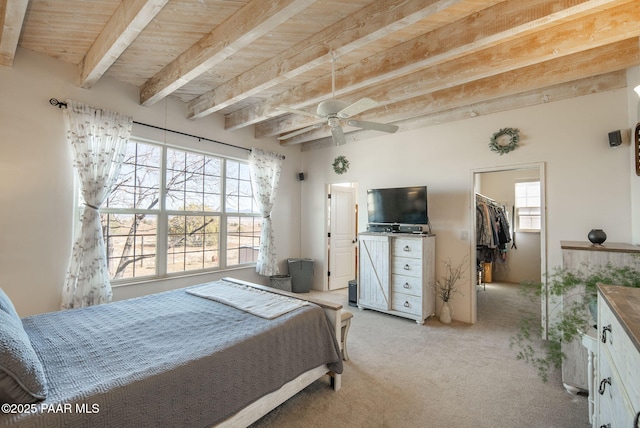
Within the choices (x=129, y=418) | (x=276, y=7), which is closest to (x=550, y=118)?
(x=276, y=7)

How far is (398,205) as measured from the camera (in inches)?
164

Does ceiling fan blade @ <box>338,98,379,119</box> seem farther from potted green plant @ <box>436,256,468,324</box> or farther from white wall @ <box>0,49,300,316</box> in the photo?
white wall @ <box>0,49,300,316</box>

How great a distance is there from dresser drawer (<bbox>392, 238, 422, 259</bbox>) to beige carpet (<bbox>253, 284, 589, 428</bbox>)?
3.23 feet

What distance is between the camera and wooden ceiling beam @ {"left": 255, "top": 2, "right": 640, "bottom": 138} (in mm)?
2059

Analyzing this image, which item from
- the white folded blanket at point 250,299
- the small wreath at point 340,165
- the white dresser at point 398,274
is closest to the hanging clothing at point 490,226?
the white dresser at point 398,274

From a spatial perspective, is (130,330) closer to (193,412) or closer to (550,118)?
(193,412)

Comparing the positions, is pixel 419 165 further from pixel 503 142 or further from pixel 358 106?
pixel 358 106

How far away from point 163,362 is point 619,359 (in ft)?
6.50

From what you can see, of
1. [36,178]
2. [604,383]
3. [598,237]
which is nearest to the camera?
[604,383]

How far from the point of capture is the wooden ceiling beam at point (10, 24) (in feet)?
6.18

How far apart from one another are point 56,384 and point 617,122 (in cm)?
496

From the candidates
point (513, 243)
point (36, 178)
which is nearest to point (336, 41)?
point (36, 178)

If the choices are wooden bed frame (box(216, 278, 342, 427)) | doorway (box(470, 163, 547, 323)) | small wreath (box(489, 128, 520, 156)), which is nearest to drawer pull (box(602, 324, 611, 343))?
wooden bed frame (box(216, 278, 342, 427))

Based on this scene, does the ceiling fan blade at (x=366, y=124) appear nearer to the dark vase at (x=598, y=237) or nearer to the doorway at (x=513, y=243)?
the dark vase at (x=598, y=237)
